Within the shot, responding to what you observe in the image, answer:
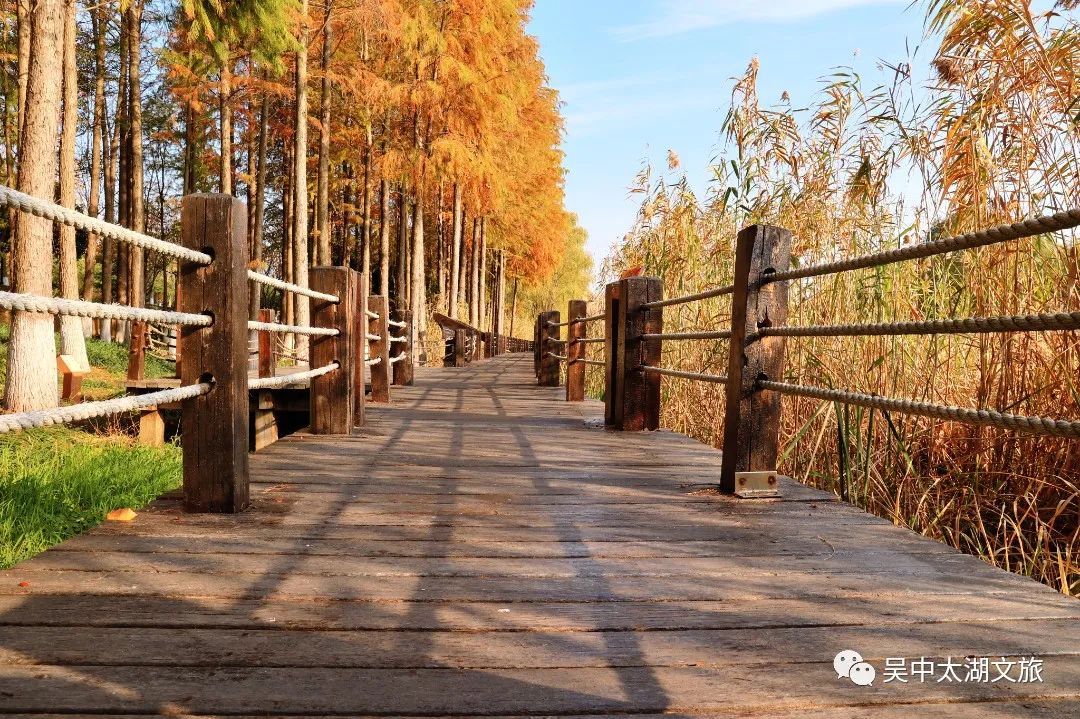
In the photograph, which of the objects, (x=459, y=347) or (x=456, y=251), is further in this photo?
(x=456, y=251)

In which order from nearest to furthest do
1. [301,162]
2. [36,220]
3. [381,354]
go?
[381,354] → [36,220] → [301,162]

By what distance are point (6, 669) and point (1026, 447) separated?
3.45m

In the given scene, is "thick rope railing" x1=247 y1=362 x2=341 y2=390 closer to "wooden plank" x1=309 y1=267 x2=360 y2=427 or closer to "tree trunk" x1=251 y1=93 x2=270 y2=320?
"wooden plank" x1=309 y1=267 x2=360 y2=427

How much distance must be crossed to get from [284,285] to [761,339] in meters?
2.11

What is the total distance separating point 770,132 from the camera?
19.4 feet

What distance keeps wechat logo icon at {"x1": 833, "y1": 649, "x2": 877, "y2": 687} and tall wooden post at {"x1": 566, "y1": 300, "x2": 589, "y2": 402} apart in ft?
18.3

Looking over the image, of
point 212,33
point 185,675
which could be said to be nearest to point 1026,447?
point 185,675

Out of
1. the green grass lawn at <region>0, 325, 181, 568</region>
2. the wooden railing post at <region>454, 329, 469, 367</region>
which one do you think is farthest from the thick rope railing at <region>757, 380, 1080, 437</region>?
the wooden railing post at <region>454, 329, 469, 367</region>

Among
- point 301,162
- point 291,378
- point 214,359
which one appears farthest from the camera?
point 301,162

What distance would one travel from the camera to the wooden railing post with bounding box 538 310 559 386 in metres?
9.77

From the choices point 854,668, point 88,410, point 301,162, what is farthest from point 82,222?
point 301,162

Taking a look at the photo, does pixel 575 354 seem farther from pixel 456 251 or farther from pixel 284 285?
pixel 456 251

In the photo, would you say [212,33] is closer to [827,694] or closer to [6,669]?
[6,669]

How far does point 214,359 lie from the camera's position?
252 centimetres
